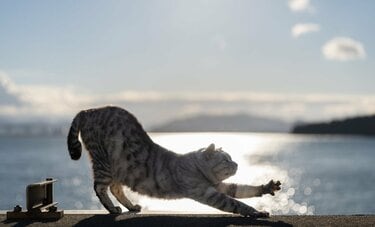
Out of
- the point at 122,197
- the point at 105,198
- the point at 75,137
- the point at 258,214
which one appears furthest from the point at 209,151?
the point at 75,137

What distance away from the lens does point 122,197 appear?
10617 millimetres

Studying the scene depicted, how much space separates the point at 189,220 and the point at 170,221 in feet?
0.86

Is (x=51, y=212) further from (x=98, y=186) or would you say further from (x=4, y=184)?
(x=4, y=184)

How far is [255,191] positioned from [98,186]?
232cm

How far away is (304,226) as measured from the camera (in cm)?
906

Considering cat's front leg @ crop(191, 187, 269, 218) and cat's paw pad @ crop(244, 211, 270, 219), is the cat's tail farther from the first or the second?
cat's paw pad @ crop(244, 211, 270, 219)

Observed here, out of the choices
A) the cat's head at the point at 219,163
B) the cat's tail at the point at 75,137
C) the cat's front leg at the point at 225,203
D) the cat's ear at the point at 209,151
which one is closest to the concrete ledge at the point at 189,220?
Answer: the cat's front leg at the point at 225,203

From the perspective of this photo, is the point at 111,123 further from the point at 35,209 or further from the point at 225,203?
the point at 225,203

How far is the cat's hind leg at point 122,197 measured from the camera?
1053cm

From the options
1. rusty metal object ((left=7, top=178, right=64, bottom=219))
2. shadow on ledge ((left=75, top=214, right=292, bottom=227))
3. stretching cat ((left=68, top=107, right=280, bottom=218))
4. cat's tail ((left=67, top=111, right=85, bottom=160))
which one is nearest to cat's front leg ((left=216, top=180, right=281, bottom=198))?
stretching cat ((left=68, top=107, right=280, bottom=218))

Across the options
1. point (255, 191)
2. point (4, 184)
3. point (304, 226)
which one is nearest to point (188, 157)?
point (255, 191)

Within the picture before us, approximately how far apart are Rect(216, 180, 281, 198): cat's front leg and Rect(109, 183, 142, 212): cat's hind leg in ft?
4.31

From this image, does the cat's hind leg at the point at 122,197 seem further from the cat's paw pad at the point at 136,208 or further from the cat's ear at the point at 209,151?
the cat's ear at the point at 209,151

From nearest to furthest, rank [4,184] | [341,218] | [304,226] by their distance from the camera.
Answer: [304,226] < [341,218] < [4,184]
